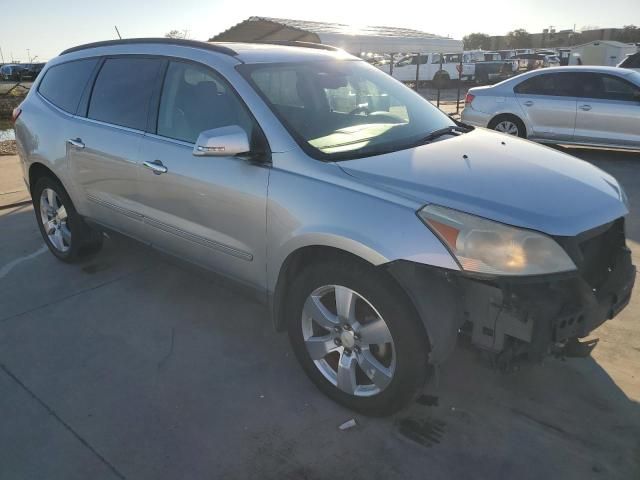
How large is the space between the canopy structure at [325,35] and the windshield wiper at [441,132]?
9.42 metres

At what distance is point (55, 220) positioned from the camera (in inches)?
181

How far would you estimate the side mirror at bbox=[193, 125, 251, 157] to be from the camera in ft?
8.69

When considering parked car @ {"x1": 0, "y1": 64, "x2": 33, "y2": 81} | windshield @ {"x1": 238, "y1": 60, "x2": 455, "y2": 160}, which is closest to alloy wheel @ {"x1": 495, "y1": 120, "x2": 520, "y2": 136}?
Result: windshield @ {"x1": 238, "y1": 60, "x2": 455, "y2": 160}

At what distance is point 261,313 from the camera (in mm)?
3801

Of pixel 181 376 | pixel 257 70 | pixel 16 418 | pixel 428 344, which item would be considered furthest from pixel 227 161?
pixel 16 418

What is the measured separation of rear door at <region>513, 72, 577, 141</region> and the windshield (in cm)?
584

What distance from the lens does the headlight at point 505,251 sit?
7.16 feet

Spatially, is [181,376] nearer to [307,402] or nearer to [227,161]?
[307,402]

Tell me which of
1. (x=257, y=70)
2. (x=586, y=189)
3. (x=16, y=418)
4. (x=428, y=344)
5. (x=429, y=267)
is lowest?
(x=16, y=418)

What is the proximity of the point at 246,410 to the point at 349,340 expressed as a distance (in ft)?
2.22

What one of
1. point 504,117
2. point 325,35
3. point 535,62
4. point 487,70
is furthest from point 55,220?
point 535,62

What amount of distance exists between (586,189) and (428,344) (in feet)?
3.62

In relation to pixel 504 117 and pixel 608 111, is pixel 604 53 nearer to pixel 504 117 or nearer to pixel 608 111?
pixel 504 117

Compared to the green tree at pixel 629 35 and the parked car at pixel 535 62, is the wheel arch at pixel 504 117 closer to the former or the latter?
the parked car at pixel 535 62
